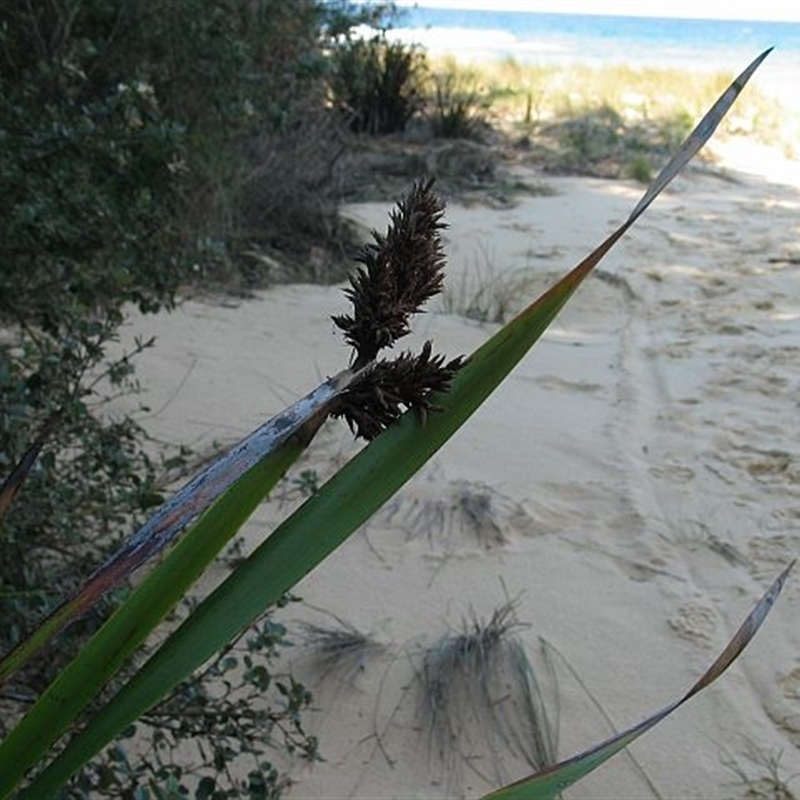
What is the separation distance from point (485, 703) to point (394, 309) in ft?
5.45

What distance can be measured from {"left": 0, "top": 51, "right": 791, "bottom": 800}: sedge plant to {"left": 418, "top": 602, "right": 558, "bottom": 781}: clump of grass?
1448 millimetres

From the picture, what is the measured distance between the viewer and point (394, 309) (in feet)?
1.62

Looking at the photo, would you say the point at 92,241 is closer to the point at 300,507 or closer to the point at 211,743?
the point at 211,743

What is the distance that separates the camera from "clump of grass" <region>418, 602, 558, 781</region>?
1918 millimetres

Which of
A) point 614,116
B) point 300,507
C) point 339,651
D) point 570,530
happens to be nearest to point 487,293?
point 570,530

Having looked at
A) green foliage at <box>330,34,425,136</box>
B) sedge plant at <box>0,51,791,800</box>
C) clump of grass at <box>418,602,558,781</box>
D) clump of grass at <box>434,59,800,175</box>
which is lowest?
clump of grass at <box>418,602,558,781</box>

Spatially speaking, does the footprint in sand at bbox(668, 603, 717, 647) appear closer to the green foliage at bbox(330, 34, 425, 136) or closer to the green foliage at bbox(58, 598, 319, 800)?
the green foliage at bbox(58, 598, 319, 800)

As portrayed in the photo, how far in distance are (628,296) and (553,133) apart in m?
5.42

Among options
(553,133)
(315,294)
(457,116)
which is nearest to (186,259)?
(315,294)

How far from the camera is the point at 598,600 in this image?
2.41m

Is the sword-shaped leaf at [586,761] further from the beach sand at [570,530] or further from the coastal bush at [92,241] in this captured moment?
the beach sand at [570,530]

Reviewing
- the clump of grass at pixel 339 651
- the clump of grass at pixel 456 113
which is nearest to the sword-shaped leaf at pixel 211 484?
the clump of grass at pixel 339 651

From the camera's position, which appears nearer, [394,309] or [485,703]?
[394,309]

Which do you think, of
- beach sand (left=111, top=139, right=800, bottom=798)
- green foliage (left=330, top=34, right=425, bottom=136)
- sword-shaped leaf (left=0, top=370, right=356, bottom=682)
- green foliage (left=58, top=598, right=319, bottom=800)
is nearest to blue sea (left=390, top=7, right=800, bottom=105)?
green foliage (left=330, top=34, right=425, bottom=136)
